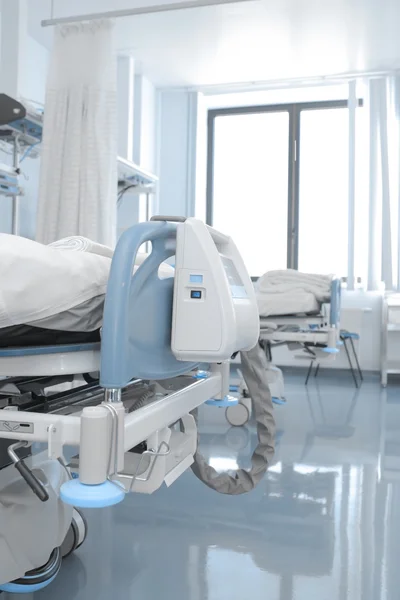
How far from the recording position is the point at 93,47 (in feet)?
13.4

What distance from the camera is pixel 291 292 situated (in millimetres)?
3707

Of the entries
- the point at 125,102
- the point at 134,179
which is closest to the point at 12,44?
the point at 134,179

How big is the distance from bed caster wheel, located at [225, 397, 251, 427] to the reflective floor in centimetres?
36

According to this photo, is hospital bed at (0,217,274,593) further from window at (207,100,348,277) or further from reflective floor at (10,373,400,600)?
window at (207,100,348,277)

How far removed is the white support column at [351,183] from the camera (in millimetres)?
5652

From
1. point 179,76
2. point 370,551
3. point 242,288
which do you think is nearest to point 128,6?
point 179,76

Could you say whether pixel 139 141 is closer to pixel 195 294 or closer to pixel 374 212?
pixel 374 212

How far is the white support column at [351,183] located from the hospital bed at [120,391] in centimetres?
441

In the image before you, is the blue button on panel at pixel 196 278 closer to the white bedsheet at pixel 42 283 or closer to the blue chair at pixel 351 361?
the white bedsheet at pixel 42 283

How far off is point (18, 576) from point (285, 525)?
3.10 feet

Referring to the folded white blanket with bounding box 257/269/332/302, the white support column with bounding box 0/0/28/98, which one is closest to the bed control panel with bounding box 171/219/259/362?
the folded white blanket with bounding box 257/269/332/302

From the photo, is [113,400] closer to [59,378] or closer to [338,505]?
[59,378]

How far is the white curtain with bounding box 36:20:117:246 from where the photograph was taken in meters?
3.92

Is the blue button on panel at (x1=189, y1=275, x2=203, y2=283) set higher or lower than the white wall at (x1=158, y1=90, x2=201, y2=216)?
lower
